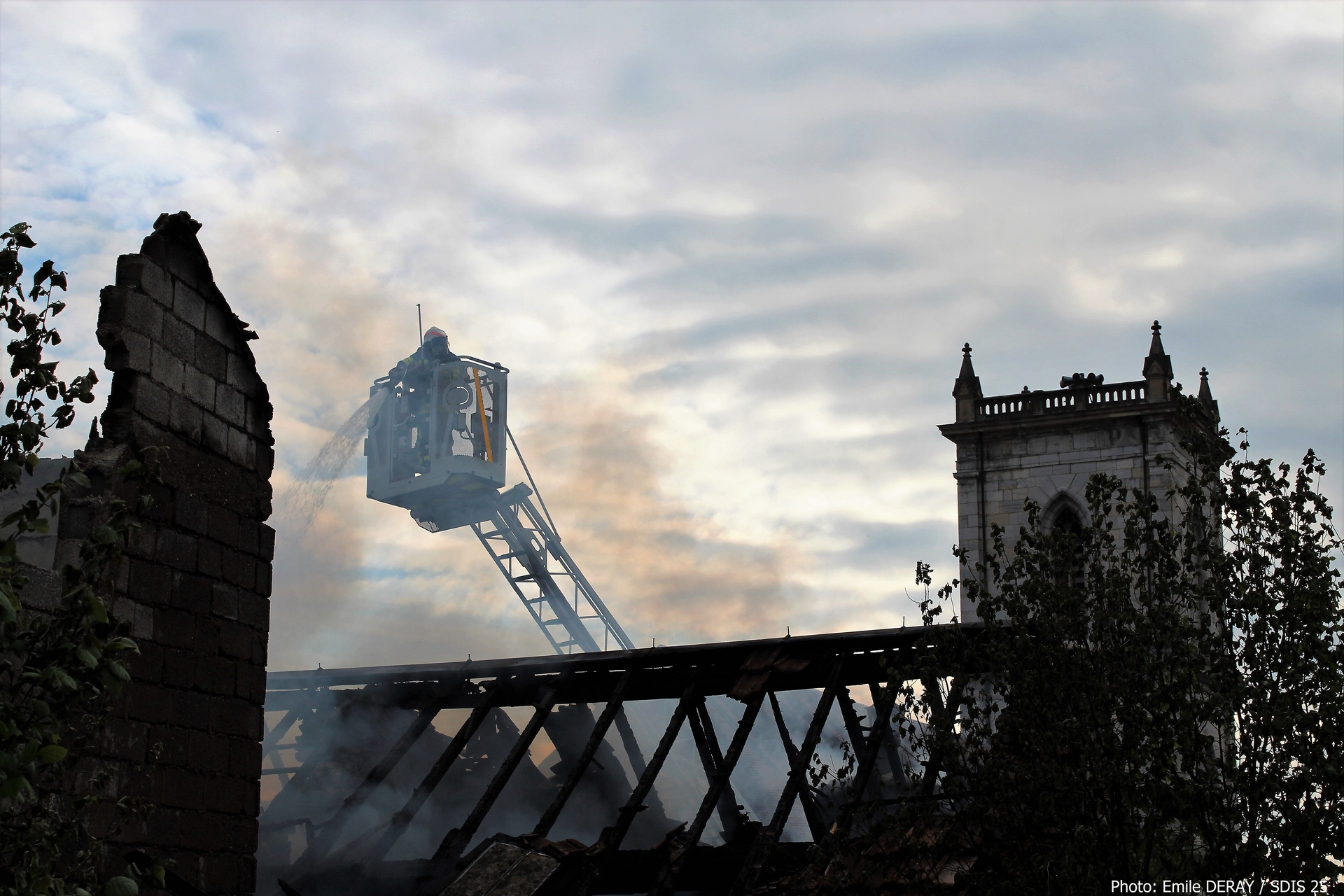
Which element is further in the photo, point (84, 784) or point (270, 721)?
point (270, 721)

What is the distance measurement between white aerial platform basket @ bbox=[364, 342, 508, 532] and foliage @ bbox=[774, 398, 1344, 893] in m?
19.4

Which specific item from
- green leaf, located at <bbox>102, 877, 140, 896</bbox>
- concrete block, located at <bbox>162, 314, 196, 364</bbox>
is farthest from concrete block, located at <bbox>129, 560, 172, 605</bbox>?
green leaf, located at <bbox>102, 877, 140, 896</bbox>

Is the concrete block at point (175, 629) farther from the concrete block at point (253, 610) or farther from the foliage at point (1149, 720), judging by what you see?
the foliage at point (1149, 720)

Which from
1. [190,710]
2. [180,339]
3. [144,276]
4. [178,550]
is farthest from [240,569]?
[144,276]

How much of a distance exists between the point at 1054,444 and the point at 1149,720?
27588 mm

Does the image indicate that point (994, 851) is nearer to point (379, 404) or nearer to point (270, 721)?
point (270, 721)

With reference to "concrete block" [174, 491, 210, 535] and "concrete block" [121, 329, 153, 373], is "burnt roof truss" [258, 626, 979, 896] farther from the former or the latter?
"concrete block" [121, 329, 153, 373]

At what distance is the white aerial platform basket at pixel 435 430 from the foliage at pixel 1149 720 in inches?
765

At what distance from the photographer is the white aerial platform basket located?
29.9 m

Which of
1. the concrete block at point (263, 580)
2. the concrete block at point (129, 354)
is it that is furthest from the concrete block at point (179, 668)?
the concrete block at point (129, 354)

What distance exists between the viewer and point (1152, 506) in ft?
37.7

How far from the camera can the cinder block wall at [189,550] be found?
9.22 meters

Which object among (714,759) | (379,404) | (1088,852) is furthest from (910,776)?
(379,404)

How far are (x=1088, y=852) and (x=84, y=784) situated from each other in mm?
6833
